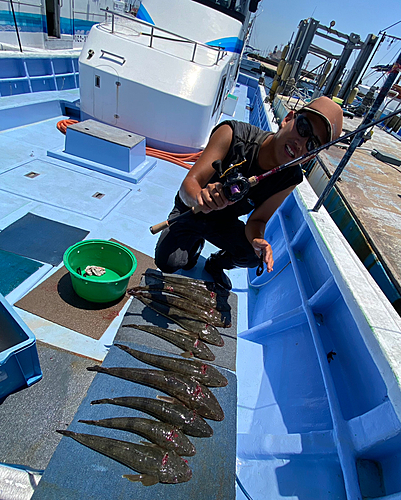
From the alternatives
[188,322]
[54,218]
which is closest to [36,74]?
[54,218]

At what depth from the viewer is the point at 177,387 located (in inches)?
81.5

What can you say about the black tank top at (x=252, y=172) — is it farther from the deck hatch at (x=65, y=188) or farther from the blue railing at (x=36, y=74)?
the blue railing at (x=36, y=74)

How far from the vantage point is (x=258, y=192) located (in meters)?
2.62

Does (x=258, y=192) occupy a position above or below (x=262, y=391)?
above

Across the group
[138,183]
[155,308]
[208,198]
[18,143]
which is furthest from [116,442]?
[18,143]

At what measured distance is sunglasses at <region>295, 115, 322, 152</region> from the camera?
1837mm

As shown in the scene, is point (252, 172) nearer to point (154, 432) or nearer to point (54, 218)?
point (154, 432)

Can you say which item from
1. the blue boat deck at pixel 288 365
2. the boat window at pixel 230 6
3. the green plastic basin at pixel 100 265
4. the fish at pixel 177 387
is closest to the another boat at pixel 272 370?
A: the blue boat deck at pixel 288 365

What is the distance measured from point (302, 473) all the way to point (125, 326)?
5.47ft

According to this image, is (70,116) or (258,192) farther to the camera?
(70,116)

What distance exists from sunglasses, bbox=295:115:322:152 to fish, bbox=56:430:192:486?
2252mm

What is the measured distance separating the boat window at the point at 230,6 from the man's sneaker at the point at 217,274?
263 inches

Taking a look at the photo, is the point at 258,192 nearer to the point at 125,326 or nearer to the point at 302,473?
the point at 125,326

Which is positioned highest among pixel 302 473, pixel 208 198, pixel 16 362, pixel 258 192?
pixel 208 198
